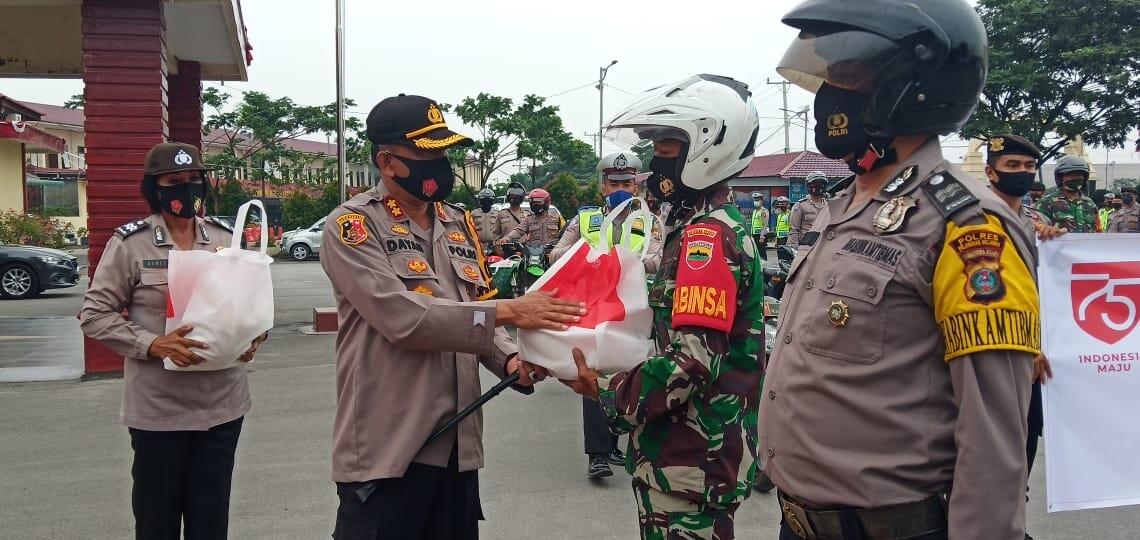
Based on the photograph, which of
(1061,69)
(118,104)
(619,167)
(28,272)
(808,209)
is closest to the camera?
(619,167)

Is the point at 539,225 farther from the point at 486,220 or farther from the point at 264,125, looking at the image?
the point at 264,125

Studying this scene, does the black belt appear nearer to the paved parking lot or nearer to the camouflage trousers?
the camouflage trousers

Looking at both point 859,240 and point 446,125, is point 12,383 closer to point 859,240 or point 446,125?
point 446,125

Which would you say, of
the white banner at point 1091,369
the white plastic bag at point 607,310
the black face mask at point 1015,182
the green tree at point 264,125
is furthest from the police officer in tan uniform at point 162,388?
the green tree at point 264,125

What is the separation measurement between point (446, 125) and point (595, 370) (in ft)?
3.72

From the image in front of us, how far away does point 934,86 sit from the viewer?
2.05 meters

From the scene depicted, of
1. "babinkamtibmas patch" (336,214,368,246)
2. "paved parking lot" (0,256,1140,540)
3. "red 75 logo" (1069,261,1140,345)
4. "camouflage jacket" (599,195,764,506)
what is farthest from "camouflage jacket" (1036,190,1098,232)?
"babinkamtibmas patch" (336,214,368,246)

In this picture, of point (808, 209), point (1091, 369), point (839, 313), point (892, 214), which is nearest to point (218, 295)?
point (839, 313)

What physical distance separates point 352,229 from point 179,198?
1.53 metres

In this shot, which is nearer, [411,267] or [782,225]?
[411,267]

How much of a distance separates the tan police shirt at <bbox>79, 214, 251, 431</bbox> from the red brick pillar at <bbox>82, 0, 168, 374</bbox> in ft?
17.4

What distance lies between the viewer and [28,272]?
1623 cm

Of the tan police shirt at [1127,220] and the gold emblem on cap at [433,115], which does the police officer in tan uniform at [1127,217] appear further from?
the gold emblem on cap at [433,115]

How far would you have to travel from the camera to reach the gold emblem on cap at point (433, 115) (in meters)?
3.00
